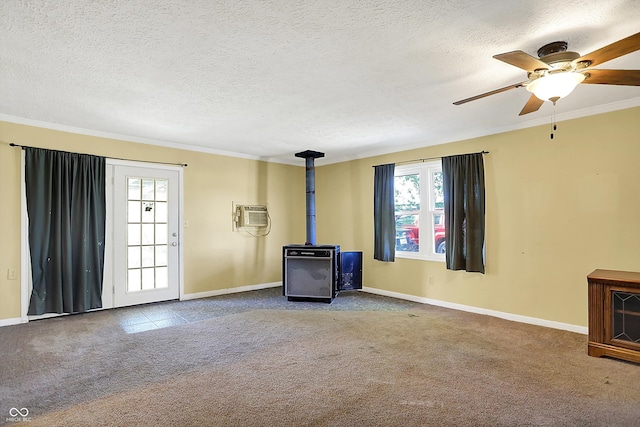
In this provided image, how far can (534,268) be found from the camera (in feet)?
13.5

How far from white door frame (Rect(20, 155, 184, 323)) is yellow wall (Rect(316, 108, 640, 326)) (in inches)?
151

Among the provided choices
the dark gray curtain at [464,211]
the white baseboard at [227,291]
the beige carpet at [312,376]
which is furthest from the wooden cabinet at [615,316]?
the white baseboard at [227,291]

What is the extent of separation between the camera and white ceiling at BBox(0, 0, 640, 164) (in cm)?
199

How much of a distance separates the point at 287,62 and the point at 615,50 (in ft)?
6.71

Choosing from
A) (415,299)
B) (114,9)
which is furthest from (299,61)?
(415,299)

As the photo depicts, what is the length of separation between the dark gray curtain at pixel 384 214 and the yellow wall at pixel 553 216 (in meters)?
0.66

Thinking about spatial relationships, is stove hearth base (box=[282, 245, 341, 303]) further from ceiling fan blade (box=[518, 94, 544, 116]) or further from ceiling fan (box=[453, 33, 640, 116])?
ceiling fan (box=[453, 33, 640, 116])

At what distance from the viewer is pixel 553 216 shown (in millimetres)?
3971

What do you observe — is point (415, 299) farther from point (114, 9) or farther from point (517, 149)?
point (114, 9)

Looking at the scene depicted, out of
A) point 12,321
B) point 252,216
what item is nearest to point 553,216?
point 252,216

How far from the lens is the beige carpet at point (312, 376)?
2184 mm

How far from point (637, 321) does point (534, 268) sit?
1239 mm

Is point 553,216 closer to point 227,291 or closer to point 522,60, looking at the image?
point 522,60

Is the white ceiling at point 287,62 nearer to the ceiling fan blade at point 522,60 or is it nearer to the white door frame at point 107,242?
the ceiling fan blade at point 522,60
